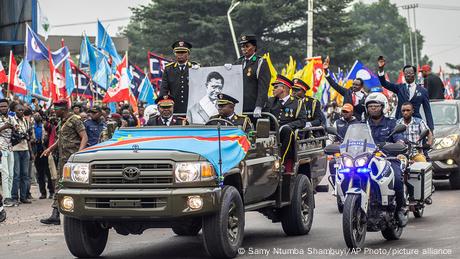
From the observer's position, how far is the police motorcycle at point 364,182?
34.6ft

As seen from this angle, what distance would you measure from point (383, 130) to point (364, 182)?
4.10ft

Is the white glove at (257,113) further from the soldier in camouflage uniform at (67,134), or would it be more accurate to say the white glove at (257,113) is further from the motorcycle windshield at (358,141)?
the soldier in camouflage uniform at (67,134)

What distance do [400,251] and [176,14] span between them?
49.7m

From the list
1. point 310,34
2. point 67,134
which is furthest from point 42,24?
point 67,134

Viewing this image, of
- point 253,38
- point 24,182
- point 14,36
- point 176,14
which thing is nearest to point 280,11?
point 176,14

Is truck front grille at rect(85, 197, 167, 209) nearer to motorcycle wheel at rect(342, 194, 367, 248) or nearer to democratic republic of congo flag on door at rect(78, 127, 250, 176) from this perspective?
democratic republic of congo flag on door at rect(78, 127, 250, 176)

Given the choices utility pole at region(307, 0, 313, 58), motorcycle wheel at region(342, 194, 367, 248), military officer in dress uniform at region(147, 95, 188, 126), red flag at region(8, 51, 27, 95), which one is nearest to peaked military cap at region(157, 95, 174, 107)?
military officer in dress uniform at region(147, 95, 188, 126)

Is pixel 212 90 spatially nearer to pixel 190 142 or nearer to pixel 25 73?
pixel 190 142

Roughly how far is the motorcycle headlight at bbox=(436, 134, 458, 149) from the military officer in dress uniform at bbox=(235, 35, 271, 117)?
6.85 m

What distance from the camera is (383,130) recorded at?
11.8m

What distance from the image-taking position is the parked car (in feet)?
61.0

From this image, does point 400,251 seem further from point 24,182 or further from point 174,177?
point 24,182

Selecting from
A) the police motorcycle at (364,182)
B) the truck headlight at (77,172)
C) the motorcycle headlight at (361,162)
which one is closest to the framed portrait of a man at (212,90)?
the police motorcycle at (364,182)

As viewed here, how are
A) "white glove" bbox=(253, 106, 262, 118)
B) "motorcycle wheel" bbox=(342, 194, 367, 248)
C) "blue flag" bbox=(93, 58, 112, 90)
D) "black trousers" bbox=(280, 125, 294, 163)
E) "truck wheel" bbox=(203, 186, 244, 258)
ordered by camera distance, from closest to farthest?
"truck wheel" bbox=(203, 186, 244, 258), "motorcycle wheel" bbox=(342, 194, 367, 248), "white glove" bbox=(253, 106, 262, 118), "black trousers" bbox=(280, 125, 294, 163), "blue flag" bbox=(93, 58, 112, 90)
